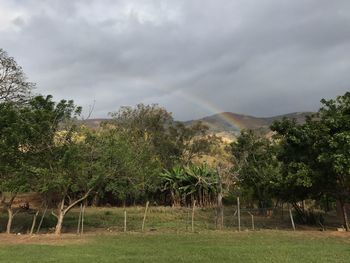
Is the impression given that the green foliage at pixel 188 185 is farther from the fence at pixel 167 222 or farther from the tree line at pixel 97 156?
the tree line at pixel 97 156

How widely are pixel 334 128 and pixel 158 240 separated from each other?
35.6ft

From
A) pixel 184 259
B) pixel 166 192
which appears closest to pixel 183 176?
pixel 166 192

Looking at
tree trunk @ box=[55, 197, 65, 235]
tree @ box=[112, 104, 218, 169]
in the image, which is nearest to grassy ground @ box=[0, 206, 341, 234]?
tree trunk @ box=[55, 197, 65, 235]

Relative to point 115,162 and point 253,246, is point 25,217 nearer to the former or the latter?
point 115,162

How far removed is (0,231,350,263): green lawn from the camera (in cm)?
1499

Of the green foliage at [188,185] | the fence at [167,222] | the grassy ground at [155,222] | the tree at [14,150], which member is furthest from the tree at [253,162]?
the tree at [14,150]

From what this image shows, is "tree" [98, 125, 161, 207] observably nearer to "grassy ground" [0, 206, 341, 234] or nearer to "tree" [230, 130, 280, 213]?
"grassy ground" [0, 206, 341, 234]

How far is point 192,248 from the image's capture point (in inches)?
684

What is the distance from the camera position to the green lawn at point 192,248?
15.0 m

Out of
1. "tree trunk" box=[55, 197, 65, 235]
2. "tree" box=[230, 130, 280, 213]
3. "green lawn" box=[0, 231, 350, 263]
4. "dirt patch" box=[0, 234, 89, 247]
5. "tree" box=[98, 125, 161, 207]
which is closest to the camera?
"green lawn" box=[0, 231, 350, 263]

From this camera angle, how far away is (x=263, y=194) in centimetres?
3747

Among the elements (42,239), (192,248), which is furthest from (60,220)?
(192,248)

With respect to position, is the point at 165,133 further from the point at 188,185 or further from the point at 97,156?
the point at 97,156

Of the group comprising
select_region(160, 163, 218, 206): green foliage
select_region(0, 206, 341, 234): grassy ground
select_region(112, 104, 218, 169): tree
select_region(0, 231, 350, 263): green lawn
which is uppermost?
select_region(112, 104, 218, 169): tree
